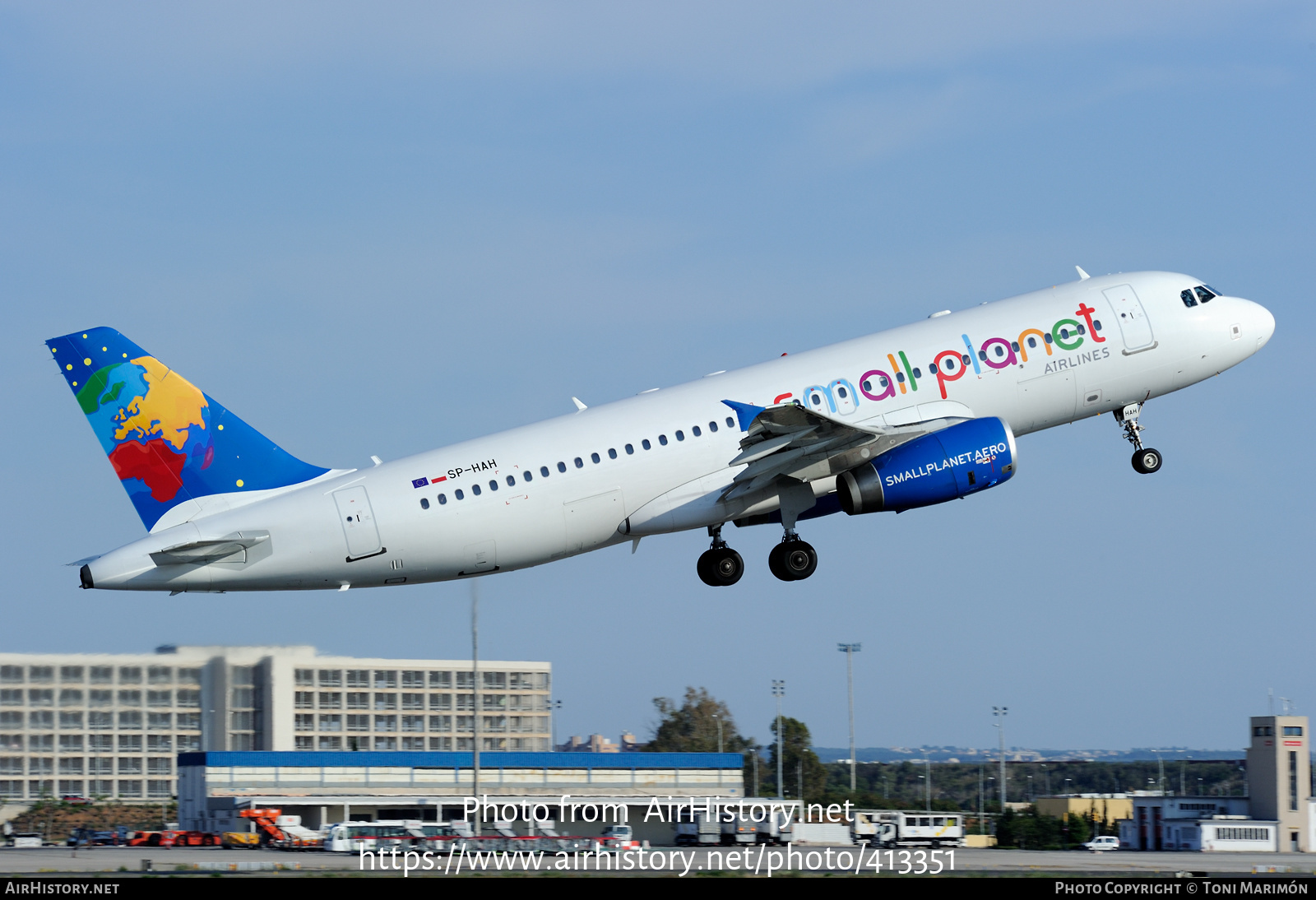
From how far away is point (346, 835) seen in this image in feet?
162

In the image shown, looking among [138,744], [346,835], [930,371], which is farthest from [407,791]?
[930,371]

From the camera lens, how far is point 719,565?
42344 millimetres

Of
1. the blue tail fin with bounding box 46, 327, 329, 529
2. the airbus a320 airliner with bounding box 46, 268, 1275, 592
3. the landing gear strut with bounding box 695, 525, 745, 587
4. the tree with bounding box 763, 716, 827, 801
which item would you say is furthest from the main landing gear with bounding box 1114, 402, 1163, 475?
the tree with bounding box 763, 716, 827, 801

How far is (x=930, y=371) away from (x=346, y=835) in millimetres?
24153

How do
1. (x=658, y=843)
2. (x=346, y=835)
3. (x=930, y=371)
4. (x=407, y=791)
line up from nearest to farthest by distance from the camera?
(x=930, y=371) < (x=346, y=835) < (x=658, y=843) < (x=407, y=791)

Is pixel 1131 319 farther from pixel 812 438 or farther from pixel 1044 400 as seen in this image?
pixel 812 438

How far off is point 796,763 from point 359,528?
298 feet

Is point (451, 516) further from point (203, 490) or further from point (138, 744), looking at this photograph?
point (138, 744)

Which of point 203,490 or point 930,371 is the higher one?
point 930,371

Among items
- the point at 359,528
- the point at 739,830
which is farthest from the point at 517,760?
the point at 359,528

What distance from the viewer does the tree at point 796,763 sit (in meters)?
120

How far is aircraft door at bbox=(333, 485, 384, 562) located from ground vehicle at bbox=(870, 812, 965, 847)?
24.0m

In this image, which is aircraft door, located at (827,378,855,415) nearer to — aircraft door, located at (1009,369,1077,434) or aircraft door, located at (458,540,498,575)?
aircraft door, located at (1009,369,1077,434)

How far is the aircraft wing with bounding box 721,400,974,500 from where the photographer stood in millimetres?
37312
